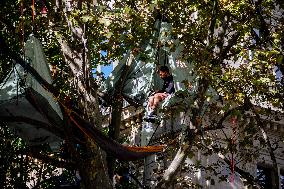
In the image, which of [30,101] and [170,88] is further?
[170,88]

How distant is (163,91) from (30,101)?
388 centimetres

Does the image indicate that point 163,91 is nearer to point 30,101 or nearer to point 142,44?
point 142,44

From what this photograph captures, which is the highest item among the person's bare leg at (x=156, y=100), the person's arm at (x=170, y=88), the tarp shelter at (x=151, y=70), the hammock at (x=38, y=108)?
the tarp shelter at (x=151, y=70)

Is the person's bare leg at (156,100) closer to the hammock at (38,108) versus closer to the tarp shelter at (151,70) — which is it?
the tarp shelter at (151,70)

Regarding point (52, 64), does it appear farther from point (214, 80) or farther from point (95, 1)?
point (214, 80)

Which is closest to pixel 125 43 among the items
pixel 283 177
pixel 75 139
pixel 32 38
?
pixel 32 38

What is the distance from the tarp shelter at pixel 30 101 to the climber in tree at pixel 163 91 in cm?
254

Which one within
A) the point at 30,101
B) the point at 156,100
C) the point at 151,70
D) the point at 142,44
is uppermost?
the point at 142,44

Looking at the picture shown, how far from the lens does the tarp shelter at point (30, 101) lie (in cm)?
759

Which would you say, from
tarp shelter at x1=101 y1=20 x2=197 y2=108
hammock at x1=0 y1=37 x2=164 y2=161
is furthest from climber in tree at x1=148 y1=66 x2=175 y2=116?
hammock at x1=0 y1=37 x2=164 y2=161

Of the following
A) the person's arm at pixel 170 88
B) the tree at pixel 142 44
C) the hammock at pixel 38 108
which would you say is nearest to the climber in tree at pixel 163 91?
the person's arm at pixel 170 88

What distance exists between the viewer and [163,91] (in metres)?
10.6

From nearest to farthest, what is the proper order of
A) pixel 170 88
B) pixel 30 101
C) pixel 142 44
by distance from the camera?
pixel 30 101
pixel 142 44
pixel 170 88

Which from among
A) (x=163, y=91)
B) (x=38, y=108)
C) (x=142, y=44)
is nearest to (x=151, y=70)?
(x=163, y=91)
